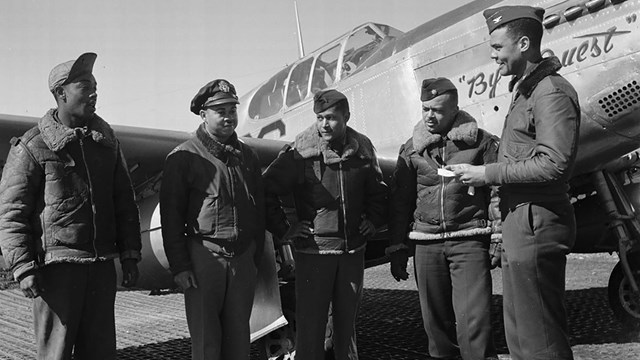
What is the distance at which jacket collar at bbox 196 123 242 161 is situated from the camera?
11.2ft

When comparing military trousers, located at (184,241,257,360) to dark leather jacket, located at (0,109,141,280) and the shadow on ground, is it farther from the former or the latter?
the shadow on ground

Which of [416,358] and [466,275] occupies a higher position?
[466,275]

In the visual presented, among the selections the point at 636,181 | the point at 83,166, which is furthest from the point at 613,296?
the point at 83,166

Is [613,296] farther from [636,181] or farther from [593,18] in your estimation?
[593,18]

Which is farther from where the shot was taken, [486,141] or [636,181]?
[636,181]

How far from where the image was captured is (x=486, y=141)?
3.71 meters

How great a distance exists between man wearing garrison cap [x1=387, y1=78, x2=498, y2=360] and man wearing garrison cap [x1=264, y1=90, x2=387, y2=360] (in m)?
0.20

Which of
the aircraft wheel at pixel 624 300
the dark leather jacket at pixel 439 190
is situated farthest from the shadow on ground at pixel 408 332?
the dark leather jacket at pixel 439 190

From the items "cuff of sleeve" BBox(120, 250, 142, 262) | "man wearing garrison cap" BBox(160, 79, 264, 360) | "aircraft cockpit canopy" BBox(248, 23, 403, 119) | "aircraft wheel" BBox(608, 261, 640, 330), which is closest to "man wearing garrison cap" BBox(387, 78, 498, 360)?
"man wearing garrison cap" BBox(160, 79, 264, 360)

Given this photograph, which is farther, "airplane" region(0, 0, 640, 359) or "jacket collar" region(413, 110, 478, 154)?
"airplane" region(0, 0, 640, 359)

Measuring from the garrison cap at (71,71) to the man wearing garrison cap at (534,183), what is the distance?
177 cm

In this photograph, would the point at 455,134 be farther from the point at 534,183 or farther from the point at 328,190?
the point at 534,183

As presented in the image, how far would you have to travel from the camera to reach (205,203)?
3367 mm

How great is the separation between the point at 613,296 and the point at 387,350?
198 centimetres
